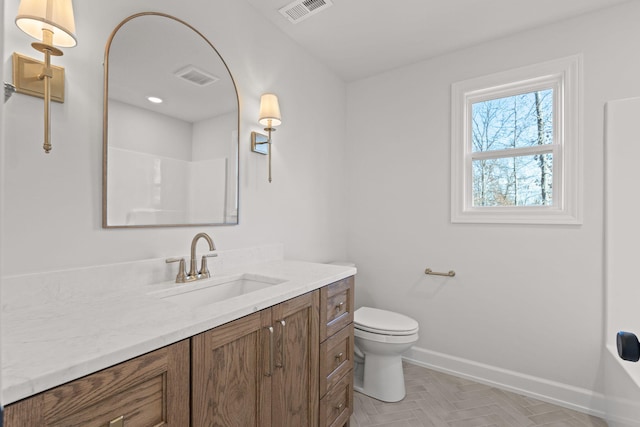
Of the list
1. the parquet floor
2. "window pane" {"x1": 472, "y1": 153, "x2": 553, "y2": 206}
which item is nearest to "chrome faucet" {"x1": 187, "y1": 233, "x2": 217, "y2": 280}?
the parquet floor

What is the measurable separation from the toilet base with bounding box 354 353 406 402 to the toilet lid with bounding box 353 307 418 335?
213 mm

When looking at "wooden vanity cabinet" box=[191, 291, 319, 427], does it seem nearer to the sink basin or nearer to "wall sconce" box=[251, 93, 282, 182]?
the sink basin

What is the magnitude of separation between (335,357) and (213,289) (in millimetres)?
757

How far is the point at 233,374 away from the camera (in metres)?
1.10

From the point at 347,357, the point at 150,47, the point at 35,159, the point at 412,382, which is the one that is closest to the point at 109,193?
the point at 35,159

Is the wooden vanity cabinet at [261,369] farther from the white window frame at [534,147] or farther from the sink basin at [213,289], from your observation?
the white window frame at [534,147]

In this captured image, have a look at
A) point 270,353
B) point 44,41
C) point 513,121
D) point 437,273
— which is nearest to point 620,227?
point 513,121

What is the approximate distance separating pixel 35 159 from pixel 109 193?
0.87 ft

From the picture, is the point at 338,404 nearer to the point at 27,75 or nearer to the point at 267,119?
the point at 267,119

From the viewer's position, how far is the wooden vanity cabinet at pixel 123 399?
2.20 ft

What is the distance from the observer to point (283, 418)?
132cm

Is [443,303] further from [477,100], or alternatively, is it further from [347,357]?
[477,100]

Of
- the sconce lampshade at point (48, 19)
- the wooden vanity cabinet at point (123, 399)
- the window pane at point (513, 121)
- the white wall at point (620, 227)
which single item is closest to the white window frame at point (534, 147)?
the window pane at point (513, 121)

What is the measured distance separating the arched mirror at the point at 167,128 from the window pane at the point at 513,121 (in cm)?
191
